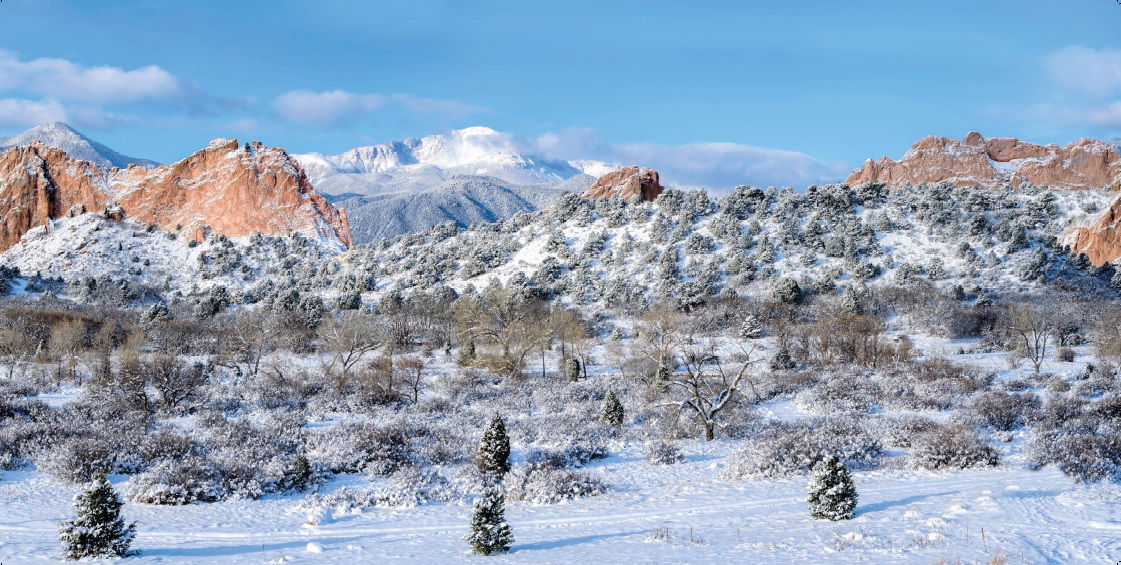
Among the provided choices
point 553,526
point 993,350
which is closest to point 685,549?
point 553,526

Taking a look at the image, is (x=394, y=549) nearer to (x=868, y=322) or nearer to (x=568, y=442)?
(x=568, y=442)

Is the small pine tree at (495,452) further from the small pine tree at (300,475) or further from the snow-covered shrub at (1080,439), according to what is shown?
the snow-covered shrub at (1080,439)

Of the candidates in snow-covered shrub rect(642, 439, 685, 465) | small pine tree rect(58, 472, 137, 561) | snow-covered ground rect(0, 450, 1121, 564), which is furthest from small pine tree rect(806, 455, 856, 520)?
small pine tree rect(58, 472, 137, 561)

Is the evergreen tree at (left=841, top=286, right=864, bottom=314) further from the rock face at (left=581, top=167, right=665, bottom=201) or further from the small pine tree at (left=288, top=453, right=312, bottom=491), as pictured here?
the small pine tree at (left=288, top=453, right=312, bottom=491)

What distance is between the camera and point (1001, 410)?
76.9ft

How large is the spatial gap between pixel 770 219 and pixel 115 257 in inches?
2960

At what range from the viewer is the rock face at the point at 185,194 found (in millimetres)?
82875

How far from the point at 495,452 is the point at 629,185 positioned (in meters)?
62.7

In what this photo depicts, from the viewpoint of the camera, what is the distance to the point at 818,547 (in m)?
11.3

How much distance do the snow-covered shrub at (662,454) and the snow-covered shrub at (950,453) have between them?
652 centimetres

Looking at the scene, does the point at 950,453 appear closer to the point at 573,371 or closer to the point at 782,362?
the point at 782,362

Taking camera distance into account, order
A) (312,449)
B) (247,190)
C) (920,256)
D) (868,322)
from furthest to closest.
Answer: (247,190)
(920,256)
(868,322)
(312,449)

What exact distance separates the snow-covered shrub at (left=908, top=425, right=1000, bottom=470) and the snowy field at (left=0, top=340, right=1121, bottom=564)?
0.44m

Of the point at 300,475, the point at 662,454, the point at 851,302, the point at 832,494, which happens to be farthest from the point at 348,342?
the point at 851,302
